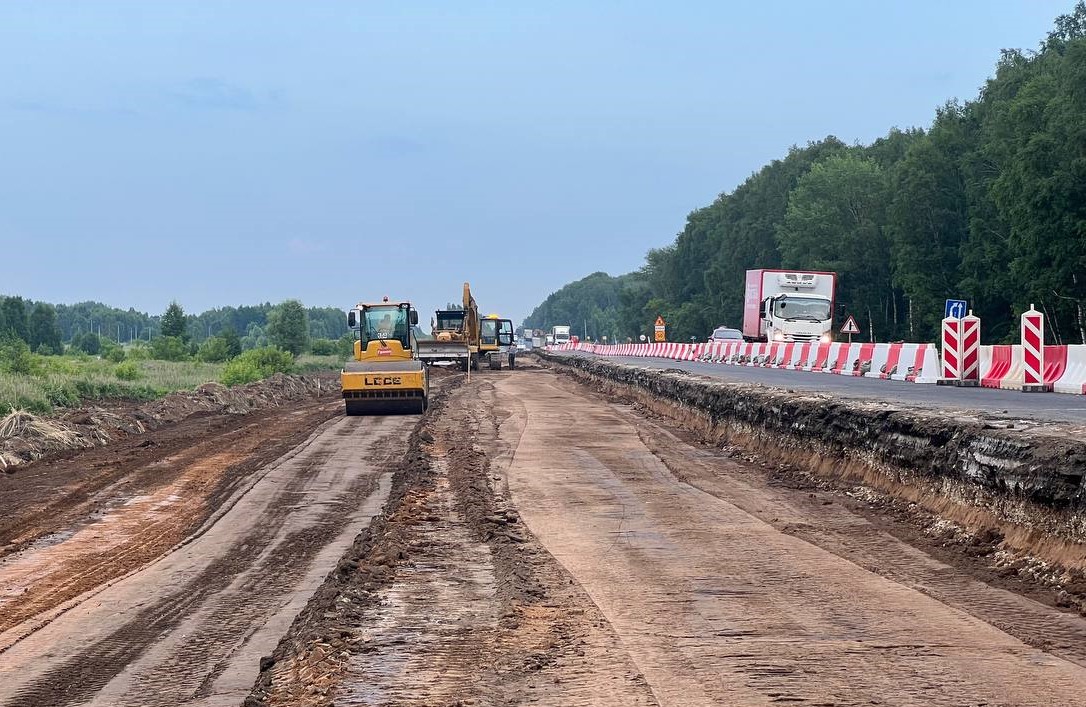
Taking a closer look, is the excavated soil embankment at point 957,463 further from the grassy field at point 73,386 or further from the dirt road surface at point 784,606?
the grassy field at point 73,386

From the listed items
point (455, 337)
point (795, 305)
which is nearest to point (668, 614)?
point (795, 305)

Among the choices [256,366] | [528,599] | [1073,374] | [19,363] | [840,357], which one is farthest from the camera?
[256,366]

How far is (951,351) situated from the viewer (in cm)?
2545

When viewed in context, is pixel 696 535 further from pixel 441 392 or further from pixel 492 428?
pixel 441 392

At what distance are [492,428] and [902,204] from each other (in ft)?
186

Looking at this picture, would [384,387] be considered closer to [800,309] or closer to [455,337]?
[455,337]

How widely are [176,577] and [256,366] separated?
46.0 m

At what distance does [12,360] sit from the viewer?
40750mm

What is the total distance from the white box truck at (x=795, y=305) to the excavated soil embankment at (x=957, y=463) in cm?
3045

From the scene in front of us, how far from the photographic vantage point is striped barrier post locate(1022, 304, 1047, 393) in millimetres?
22312

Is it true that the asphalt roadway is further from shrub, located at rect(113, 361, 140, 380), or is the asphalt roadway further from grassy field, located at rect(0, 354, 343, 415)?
shrub, located at rect(113, 361, 140, 380)

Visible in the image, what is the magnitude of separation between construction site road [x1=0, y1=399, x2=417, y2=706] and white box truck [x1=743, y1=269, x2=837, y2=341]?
1293 inches

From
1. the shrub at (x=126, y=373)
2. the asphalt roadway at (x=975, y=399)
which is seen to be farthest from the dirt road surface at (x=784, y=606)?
the shrub at (x=126, y=373)

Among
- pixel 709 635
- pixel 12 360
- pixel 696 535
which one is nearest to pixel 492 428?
pixel 696 535
